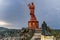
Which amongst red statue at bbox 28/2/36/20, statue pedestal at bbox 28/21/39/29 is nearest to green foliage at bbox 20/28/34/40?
statue pedestal at bbox 28/21/39/29

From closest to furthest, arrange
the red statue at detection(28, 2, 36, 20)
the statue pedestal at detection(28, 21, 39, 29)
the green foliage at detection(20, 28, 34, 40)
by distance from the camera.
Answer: the green foliage at detection(20, 28, 34, 40)
the statue pedestal at detection(28, 21, 39, 29)
the red statue at detection(28, 2, 36, 20)

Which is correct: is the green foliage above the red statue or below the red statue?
below

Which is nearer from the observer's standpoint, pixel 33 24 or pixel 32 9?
pixel 33 24

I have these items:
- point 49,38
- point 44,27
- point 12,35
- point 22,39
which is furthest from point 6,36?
point 49,38

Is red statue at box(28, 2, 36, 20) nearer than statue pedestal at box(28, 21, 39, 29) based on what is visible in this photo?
No

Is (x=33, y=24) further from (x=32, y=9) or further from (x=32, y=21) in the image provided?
(x=32, y=9)

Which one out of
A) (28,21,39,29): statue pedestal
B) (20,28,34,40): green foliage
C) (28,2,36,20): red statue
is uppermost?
(28,2,36,20): red statue

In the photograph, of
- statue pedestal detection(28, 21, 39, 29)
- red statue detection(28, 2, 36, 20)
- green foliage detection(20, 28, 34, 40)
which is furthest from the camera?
red statue detection(28, 2, 36, 20)

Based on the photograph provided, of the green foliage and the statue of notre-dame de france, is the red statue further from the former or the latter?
the green foliage

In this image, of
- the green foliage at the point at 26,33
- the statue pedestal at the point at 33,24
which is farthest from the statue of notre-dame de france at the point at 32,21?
the green foliage at the point at 26,33

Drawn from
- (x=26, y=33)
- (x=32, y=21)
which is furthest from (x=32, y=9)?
(x=26, y=33)

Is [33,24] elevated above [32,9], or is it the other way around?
[32,9]

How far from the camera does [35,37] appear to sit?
2520cm

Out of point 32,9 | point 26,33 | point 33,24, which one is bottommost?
point 26,33
